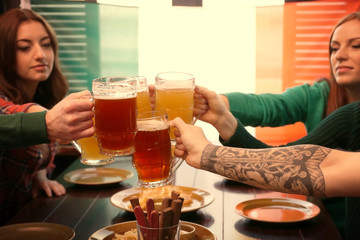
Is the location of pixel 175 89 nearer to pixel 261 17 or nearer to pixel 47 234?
pixel 47 234

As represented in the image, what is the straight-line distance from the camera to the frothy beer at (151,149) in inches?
58.0

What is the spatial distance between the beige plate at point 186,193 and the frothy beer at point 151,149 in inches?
19.8

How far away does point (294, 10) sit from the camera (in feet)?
14.1

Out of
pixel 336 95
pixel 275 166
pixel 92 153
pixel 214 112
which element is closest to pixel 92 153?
pixel 92 153

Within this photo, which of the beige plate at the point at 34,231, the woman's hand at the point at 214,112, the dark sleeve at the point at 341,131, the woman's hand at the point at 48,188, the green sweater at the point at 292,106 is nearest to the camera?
the beige plate at the point at 34,231

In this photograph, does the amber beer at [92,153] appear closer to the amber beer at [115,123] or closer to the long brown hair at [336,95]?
the amber beer at [115,123]

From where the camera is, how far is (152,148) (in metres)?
1.48

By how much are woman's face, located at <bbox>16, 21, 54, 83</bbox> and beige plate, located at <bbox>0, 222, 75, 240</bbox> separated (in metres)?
1.39

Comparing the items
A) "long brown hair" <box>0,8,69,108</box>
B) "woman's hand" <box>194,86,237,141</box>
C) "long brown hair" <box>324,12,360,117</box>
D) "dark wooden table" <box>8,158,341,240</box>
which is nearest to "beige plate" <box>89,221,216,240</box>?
"dark wooden table" <box>8,158,341,240</box>

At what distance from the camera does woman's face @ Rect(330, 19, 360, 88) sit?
285 centimetres

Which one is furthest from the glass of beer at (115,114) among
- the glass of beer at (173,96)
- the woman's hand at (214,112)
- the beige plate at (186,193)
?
the woman's hand at (214,112)

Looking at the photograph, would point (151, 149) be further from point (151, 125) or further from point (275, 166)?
point (275, 166)

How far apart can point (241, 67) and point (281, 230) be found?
108 inches

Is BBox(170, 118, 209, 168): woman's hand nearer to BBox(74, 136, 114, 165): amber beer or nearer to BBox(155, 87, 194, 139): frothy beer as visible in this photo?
BBox(155, 87, 194, 139): frothy beer
